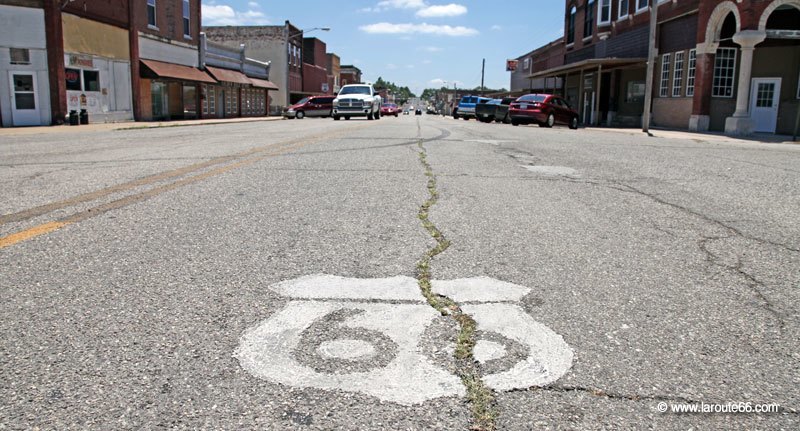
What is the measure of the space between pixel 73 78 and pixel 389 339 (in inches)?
1144

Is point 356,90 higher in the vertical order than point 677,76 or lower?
lower

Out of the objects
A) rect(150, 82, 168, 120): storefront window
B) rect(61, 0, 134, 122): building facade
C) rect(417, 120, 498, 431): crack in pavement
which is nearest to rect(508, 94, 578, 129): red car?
rect(61, 0, 134, 122): building facade

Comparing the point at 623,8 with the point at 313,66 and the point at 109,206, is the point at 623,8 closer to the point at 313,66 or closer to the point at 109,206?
the point at 109,206

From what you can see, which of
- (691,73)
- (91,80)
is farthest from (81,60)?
(691,73)

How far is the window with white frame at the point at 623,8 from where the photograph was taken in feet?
119

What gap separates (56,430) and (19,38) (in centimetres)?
2764

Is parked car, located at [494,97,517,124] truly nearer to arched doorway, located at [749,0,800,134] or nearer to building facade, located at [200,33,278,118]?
arched doorway, located at [749,0,800,134]

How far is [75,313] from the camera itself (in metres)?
3.14

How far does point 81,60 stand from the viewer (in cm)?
2772

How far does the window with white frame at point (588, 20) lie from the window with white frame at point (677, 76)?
13835 mm

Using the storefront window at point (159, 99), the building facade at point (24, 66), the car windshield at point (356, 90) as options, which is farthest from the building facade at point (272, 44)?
the building facade at point (24, 66)

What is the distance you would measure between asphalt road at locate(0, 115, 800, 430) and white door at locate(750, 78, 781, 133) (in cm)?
2243

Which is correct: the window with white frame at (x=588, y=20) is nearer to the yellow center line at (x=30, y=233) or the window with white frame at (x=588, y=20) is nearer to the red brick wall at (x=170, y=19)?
the red brick wall at (x=170, y=19)

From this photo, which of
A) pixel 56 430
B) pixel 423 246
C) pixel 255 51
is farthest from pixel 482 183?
pixel 255 51
